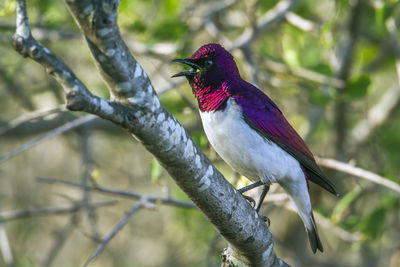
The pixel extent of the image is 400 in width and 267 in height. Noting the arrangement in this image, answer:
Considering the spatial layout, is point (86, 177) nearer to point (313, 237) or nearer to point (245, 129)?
point (245, 129)

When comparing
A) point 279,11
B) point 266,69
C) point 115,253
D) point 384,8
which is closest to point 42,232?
point 115,253

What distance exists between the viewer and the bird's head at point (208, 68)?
400 cm

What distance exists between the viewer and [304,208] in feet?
14.1

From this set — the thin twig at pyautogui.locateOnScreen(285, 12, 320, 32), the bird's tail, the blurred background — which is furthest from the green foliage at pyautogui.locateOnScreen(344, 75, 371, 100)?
the bird's tail

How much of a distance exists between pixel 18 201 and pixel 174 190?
2.14 meters

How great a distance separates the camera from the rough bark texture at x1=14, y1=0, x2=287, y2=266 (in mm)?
2025

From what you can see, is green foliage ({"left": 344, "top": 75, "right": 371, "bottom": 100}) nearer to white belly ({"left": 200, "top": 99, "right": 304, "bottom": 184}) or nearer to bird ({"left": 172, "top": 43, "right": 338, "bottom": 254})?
bird ({"left": 172, "top": 43, "right": 338, "bottom": 254})

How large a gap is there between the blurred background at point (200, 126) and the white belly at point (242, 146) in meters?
0.31

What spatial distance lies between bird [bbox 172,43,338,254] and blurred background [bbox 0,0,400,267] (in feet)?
0.95

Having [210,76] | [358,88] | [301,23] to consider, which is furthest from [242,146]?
[301,23]

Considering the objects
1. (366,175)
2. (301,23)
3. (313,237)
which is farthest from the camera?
A: (301,23)

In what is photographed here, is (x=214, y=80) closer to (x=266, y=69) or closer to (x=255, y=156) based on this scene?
(x=255, y=156)

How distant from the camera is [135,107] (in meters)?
2.29

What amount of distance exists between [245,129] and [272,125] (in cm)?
32
